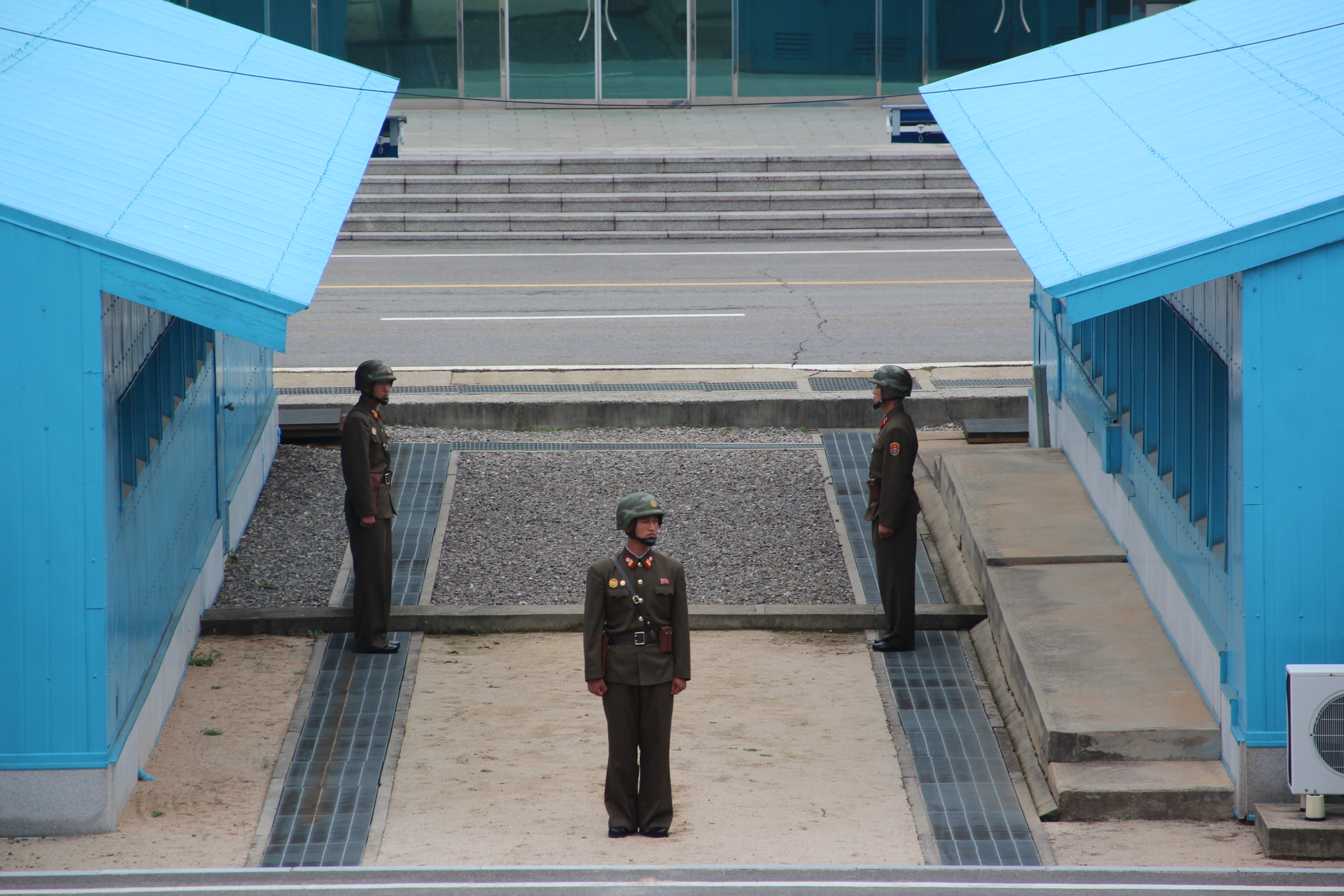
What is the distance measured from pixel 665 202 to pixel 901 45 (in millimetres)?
9329

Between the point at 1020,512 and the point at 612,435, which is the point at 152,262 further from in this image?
the point at 612,435

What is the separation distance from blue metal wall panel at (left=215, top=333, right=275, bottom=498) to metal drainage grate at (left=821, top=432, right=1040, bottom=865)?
16.0 feet

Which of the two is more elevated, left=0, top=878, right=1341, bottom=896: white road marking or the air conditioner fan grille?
the air conditioner fan grille

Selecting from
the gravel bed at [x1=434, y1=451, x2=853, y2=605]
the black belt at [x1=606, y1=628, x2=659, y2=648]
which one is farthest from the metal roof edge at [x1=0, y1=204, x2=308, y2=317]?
the gravel bed at [x1=434, y1=451, x2=853, y2=605]

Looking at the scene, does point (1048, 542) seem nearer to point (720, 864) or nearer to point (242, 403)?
point (720, 864)

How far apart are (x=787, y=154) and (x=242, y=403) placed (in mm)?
14951

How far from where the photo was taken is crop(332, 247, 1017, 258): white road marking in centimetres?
2292

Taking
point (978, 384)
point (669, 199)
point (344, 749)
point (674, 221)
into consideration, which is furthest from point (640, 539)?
point (669, 199)

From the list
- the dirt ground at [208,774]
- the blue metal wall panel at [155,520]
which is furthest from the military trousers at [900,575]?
the blue metal wall panel at [155,520]

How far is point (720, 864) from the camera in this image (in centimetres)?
733

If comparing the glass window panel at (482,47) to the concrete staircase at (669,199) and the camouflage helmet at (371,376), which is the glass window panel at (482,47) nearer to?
the concrete staircase at (669,199)

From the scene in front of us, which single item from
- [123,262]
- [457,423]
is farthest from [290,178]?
[457,423]

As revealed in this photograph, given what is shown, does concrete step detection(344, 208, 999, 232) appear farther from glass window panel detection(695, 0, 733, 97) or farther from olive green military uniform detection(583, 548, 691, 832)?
olive green military uniform detection(583, 548, 691, 832)

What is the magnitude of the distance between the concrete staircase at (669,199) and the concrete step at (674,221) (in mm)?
18
